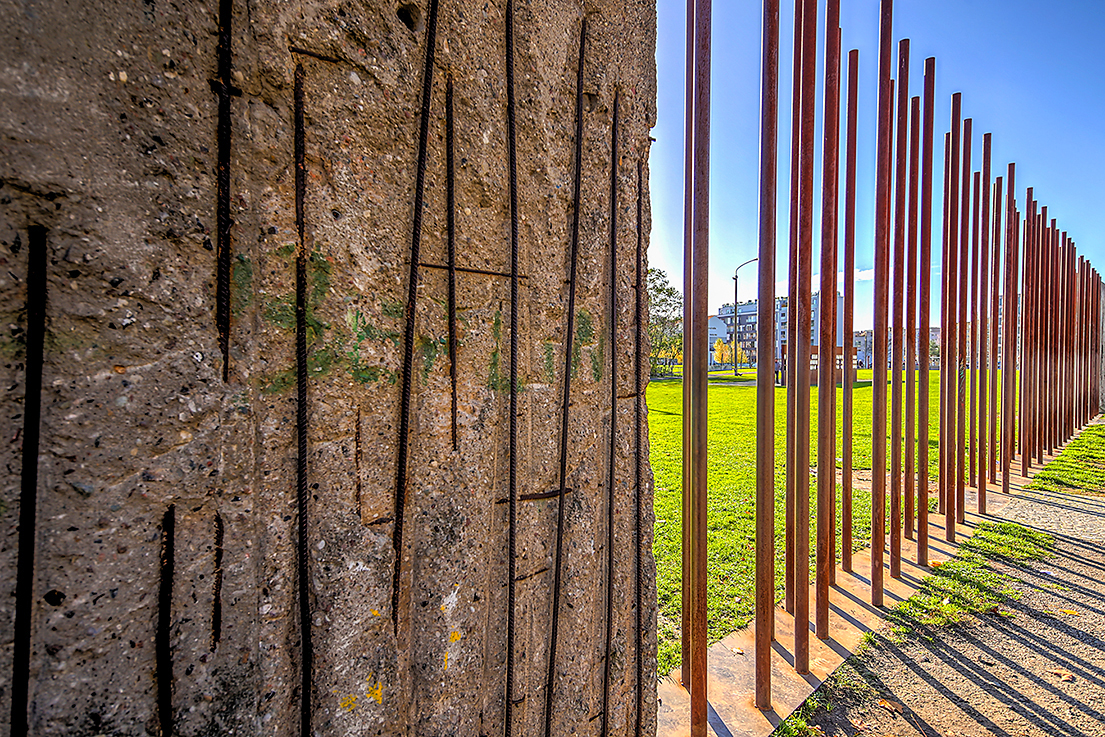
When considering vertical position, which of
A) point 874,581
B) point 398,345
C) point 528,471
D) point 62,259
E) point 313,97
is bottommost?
point 874,581

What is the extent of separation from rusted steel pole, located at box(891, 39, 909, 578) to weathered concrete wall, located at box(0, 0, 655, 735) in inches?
93.5

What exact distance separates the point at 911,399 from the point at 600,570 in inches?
111

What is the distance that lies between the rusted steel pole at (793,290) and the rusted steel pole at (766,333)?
0.28 m

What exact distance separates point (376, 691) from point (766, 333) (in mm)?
1702

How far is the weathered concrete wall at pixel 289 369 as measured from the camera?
745 mm

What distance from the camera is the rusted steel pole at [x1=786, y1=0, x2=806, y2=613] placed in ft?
7.59

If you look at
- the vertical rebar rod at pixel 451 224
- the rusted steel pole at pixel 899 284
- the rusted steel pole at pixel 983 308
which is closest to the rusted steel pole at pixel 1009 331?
the rusted steel pole at pixel 983 308

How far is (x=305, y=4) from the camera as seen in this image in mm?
932

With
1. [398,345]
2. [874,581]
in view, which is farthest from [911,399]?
[398,345]

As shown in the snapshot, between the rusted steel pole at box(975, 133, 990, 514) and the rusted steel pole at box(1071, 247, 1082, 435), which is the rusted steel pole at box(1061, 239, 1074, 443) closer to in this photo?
the rusted steel pole at box(1071, 247, 1082, 435)

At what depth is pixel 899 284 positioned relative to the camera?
2996 mm

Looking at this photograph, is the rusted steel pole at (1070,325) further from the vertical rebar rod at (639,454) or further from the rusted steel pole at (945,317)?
the vertical rebar rod at (639,454)

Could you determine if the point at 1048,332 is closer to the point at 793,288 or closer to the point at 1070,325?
the point at 1070,325

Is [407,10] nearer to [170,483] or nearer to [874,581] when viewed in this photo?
[170,483]
